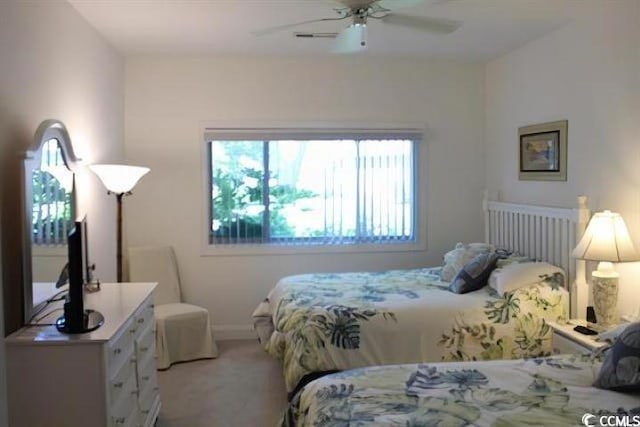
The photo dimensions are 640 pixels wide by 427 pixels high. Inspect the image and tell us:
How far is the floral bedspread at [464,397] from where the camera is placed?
A: 75.1 inches

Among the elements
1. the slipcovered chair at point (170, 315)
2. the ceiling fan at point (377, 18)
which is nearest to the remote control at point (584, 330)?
the ceiling fan at point (377, 18)

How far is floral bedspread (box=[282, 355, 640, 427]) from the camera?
6.26 feet

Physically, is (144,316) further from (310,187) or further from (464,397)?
(310,187)

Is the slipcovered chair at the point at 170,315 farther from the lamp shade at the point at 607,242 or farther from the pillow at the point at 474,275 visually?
the lamp shade at the point at 607,242

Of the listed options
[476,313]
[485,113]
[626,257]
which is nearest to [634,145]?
[626,257]

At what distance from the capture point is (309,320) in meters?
3.33

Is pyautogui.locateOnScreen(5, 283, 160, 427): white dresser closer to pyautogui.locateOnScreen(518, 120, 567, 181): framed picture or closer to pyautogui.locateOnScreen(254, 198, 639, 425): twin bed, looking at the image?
pyautogui.locateOnScreen(254, 198, 639, 425): twin bed

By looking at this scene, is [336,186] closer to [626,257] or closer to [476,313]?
[476,313]

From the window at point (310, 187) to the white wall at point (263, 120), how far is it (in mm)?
164

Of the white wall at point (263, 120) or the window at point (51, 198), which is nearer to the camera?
the window at point (51, 198)

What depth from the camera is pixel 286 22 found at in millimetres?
3779

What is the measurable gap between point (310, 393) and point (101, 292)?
→ 1.53 metres

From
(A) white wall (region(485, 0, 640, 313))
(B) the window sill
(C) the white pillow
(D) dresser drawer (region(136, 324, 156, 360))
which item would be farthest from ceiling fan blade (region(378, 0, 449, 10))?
(B) the window sill

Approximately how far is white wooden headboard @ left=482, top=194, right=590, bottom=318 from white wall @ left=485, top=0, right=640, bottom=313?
0.13 metres
